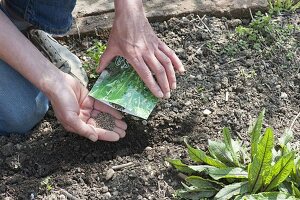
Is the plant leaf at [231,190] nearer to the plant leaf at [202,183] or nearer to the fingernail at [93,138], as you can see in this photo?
the plant leaf at [202,183]

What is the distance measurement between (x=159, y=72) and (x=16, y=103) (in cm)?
61

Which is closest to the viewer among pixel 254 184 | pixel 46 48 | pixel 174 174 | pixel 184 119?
pixel 254 184

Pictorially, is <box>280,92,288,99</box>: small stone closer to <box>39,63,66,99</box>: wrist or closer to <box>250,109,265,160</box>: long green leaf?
<box>250,109,265,160</box>: long green leaf

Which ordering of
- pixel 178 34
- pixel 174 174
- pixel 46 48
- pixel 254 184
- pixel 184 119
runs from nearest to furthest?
pixel 254 184 → pixel 174 174 → pixel 184 119 → pixel 46 48 → pixel 178 34

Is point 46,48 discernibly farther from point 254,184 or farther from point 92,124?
point 254,184

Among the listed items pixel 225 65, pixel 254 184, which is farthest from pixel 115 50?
pixel 254 184

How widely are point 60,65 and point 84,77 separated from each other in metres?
0.12

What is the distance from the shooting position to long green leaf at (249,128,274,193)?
209 centimetres

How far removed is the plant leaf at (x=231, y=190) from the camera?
2186 mm

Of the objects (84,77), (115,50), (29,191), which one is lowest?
(29,191)

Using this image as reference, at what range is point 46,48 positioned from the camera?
8.97ft

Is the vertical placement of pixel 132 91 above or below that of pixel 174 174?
above

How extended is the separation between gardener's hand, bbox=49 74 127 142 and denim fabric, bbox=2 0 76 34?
378 mm

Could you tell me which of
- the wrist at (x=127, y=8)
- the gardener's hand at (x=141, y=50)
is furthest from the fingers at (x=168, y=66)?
the wrist at (x=127, y=8)
